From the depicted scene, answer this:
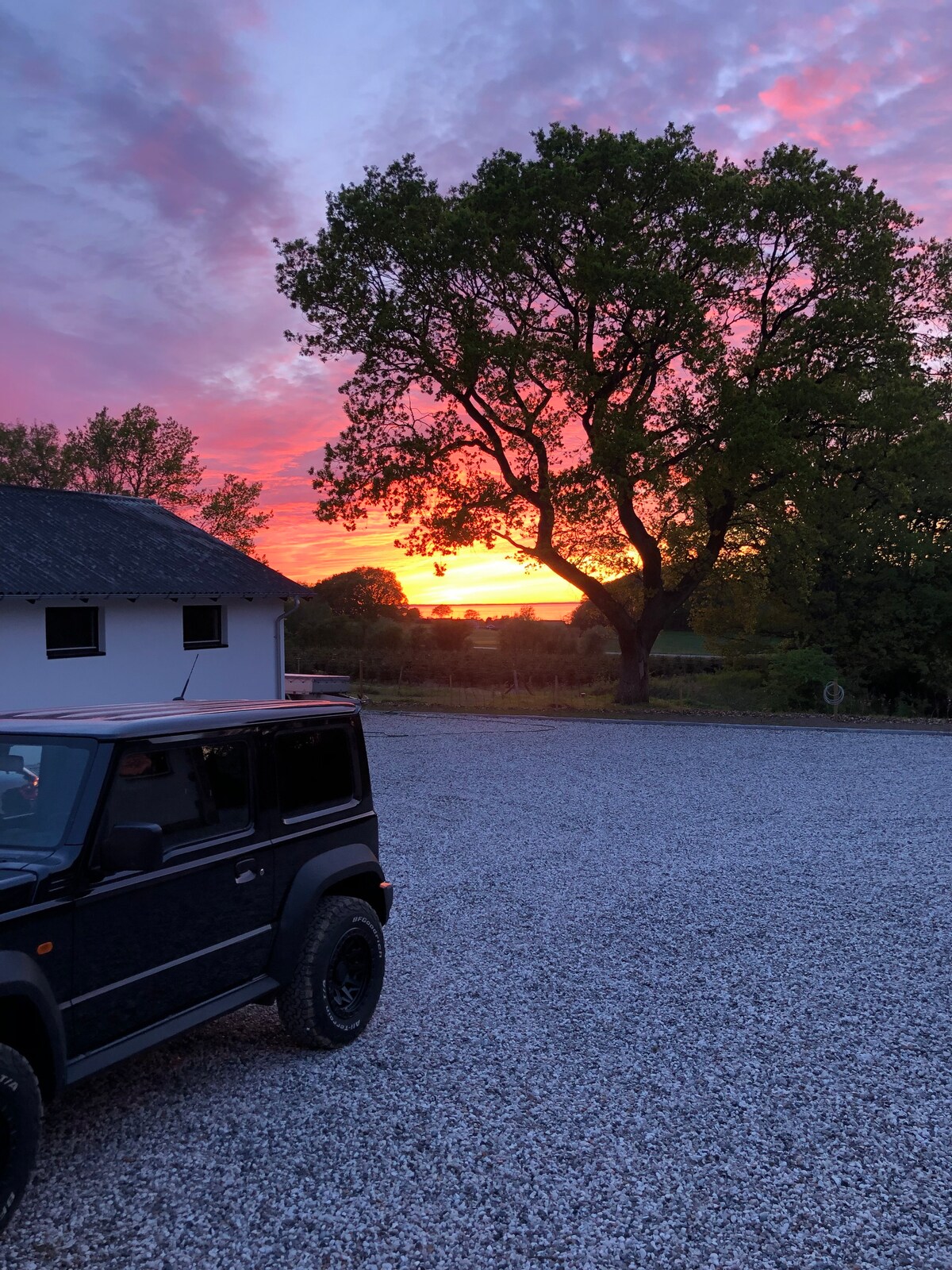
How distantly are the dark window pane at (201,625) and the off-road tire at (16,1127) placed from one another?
17.6 metres

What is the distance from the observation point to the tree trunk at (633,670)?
25297 millimetres

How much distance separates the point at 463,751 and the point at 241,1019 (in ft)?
39.7

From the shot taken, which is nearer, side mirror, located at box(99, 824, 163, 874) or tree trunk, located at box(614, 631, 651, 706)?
side mirror, located at box(99, 824, 163, 874)

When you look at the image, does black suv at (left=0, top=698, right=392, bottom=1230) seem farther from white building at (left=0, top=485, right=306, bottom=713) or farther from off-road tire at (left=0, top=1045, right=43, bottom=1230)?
white building at (left=0, top=485, right=306, bottom=713)

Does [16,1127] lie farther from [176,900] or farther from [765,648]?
[765,648]

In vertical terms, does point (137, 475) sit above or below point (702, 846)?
above

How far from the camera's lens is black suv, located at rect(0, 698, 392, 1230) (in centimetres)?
342

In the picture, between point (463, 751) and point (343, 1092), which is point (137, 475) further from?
point (343, 1092)

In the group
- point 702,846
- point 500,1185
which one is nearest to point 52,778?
point 500,1185

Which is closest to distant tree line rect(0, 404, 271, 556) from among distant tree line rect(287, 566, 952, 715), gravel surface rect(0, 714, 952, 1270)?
distant tree line rect(287, 566, 952, 715)

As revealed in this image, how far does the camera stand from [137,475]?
42.8m

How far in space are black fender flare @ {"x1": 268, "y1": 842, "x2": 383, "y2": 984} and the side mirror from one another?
48.4 inches

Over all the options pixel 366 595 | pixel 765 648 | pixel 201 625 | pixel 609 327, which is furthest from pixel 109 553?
pixel 366 595

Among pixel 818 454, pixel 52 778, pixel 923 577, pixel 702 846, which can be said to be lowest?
pixel 702 846
